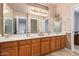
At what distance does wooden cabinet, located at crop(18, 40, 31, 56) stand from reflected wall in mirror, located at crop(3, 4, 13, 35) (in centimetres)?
28

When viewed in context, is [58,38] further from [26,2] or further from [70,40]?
[26,2]

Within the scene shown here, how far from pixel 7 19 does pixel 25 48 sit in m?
0.59

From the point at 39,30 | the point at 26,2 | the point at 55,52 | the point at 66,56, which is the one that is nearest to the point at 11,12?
the point at 26,2

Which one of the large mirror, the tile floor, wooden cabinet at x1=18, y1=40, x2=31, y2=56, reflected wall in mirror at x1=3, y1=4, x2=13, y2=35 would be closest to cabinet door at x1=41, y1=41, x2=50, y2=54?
the tile floor

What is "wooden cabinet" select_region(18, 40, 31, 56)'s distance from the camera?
219cm

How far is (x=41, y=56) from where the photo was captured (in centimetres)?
226

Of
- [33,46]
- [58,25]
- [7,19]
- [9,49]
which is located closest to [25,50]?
[33,46]

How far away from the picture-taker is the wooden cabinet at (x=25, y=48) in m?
2.19

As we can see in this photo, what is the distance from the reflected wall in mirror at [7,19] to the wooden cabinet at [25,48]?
28cm

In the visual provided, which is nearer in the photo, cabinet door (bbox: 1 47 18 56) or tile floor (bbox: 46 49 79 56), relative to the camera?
cabinet door (bbox: 1 47 18 56)

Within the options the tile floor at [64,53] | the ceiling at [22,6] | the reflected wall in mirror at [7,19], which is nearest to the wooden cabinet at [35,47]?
the tile floor at [64,53]

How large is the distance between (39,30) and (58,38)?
40 centimetres

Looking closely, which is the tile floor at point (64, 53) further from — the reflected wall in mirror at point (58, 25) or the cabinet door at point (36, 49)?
the reflected wall in mirror at point (58, 25)

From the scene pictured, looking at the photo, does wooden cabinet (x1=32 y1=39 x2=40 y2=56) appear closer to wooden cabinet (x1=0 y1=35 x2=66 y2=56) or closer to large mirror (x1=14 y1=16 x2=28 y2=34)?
wooden cabinet (x1=0 y1=35 x2=66 y2=56)
